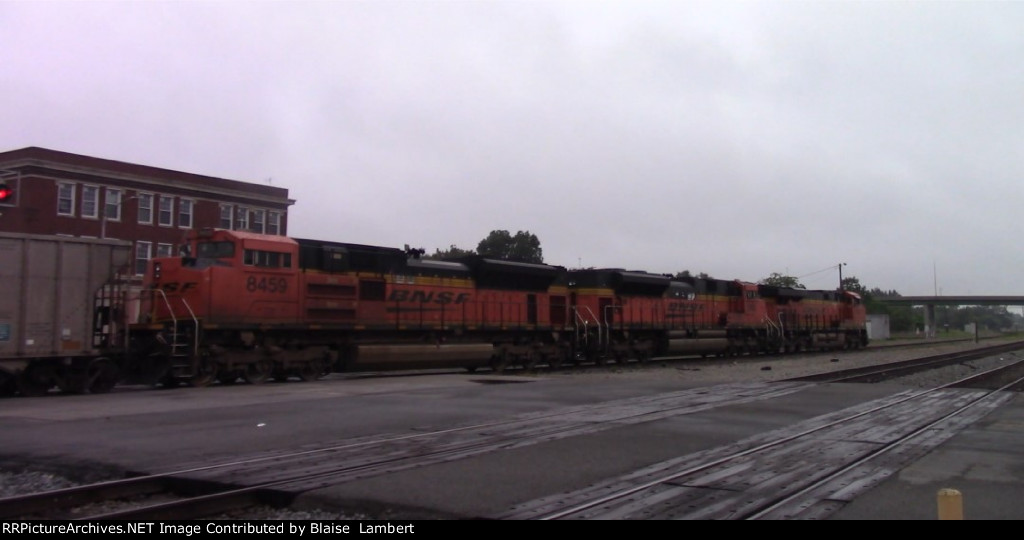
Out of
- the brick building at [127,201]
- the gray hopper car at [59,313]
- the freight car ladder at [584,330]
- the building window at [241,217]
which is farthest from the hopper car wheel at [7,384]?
the building window at [241,217]

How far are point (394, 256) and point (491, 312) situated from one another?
14.7 ft

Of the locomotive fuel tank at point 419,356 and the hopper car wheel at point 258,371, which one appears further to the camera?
the locomotive fuel tank at point 419,356

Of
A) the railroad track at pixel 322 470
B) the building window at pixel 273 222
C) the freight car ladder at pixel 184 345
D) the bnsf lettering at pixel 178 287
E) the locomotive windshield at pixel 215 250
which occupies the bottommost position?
the railroad track at pixel 322 470

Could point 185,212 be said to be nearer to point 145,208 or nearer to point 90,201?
point 145,208

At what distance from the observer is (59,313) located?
→ 1698 cm

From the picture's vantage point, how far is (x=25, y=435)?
10.9m

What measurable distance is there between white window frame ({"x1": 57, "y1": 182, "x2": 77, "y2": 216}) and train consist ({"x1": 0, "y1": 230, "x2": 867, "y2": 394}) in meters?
23.6

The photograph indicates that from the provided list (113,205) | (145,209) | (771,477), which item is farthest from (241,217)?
(771,477)

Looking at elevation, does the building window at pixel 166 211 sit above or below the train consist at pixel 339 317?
above

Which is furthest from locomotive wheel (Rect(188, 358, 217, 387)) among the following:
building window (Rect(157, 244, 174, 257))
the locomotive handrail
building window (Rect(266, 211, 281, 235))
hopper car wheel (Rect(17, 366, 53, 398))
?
building window (Rect(266, 211, 281, 235))

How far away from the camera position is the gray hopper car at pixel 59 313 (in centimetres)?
1634

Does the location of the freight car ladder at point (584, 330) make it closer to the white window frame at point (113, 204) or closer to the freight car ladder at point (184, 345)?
the freight car ladder at point (184, 345)

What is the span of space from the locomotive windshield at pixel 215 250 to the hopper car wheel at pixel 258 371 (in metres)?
2.82

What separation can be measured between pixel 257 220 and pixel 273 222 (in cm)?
118
